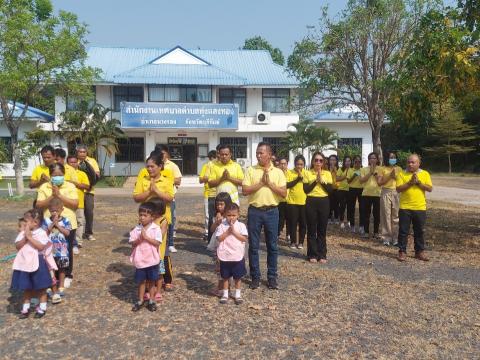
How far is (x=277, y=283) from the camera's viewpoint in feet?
19.0

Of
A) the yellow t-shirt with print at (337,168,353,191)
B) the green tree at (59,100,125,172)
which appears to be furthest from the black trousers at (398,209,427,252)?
the green tree at (59,100,125,172)

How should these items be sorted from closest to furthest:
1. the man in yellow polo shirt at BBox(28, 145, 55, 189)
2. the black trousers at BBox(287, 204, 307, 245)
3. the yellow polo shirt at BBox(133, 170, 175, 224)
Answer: the yellow polo shirt at BBox(133, 170, 175, 224) → the man in yellow polo shirt at BBox(28, 145, 55, 189) → the black trousers at BBox(287, 204, 307, 245)

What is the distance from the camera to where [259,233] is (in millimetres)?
5609

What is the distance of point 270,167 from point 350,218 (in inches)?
193

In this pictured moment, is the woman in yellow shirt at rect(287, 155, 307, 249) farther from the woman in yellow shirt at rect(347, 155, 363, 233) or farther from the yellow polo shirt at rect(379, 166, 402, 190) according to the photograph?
the woman in yellow shirt at rect(347, 155, 363, 233)

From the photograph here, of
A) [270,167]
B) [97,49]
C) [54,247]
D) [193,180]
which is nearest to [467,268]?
[270,167]

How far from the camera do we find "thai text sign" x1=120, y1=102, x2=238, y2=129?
81.6 feet

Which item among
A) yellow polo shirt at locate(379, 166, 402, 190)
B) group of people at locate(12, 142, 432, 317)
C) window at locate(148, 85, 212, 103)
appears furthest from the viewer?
window at locate(148, 85, 212, 103)

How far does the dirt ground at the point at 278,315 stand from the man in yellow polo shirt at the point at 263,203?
33 cm

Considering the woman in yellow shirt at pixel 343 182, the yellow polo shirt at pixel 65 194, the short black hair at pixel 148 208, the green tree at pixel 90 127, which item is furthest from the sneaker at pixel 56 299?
the green tree at pixel 90 127

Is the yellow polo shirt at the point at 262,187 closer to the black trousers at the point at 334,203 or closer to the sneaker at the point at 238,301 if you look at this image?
the sneaker at the point at 238,301

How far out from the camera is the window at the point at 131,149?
27.0 m

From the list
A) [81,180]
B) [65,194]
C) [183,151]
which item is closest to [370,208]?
[81,180]

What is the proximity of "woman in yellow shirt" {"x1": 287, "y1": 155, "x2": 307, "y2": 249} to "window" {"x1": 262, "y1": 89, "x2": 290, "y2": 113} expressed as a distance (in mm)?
19768
